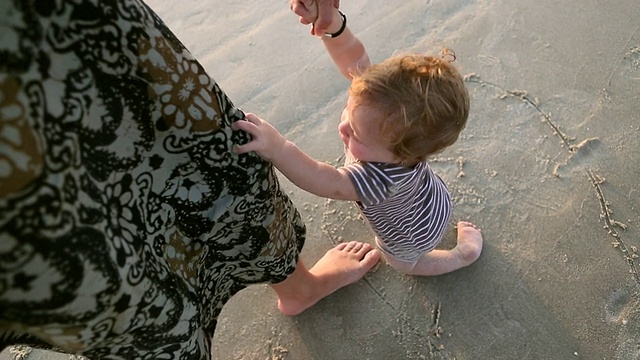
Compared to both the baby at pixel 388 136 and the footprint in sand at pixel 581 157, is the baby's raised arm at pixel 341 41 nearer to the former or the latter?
the baby at pixel 388 136

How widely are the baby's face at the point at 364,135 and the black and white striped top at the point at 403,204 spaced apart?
0.02 metres

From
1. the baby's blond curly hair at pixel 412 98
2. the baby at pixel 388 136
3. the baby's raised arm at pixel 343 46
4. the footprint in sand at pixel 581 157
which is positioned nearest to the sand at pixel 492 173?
the footprint in sand at pixel 581 157

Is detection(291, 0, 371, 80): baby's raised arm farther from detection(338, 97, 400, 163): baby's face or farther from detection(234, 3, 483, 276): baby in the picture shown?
detection(338, 97, 400, 163): baby's face

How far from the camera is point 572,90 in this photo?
1989mm

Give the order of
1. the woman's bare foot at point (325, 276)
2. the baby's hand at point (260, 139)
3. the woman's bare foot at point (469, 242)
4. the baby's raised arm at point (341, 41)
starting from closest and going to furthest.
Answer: the baby's hand at point (260, 139), the baby's raised arm at point (341, 41), the woman's bare foot at point (325, 276), the woman's bare foot at point (469, 242)

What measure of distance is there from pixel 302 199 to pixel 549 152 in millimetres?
809

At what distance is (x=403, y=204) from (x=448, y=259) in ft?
1.14

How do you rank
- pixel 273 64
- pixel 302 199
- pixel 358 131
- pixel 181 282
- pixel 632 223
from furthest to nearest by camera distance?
1. pixel 273 64
2. pixel 302 199
3. pixel 632 223
4. pixel 358 131
5. pixel 181 282

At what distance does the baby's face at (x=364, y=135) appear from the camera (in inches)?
46.0

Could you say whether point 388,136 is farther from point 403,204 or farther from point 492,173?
point 492,173

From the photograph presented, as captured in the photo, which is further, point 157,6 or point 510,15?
point 157,6

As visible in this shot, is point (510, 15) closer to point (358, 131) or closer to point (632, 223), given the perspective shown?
point (632, 223)

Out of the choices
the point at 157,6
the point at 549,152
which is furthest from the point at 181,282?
the point at 157,6

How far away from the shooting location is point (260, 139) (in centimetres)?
98
